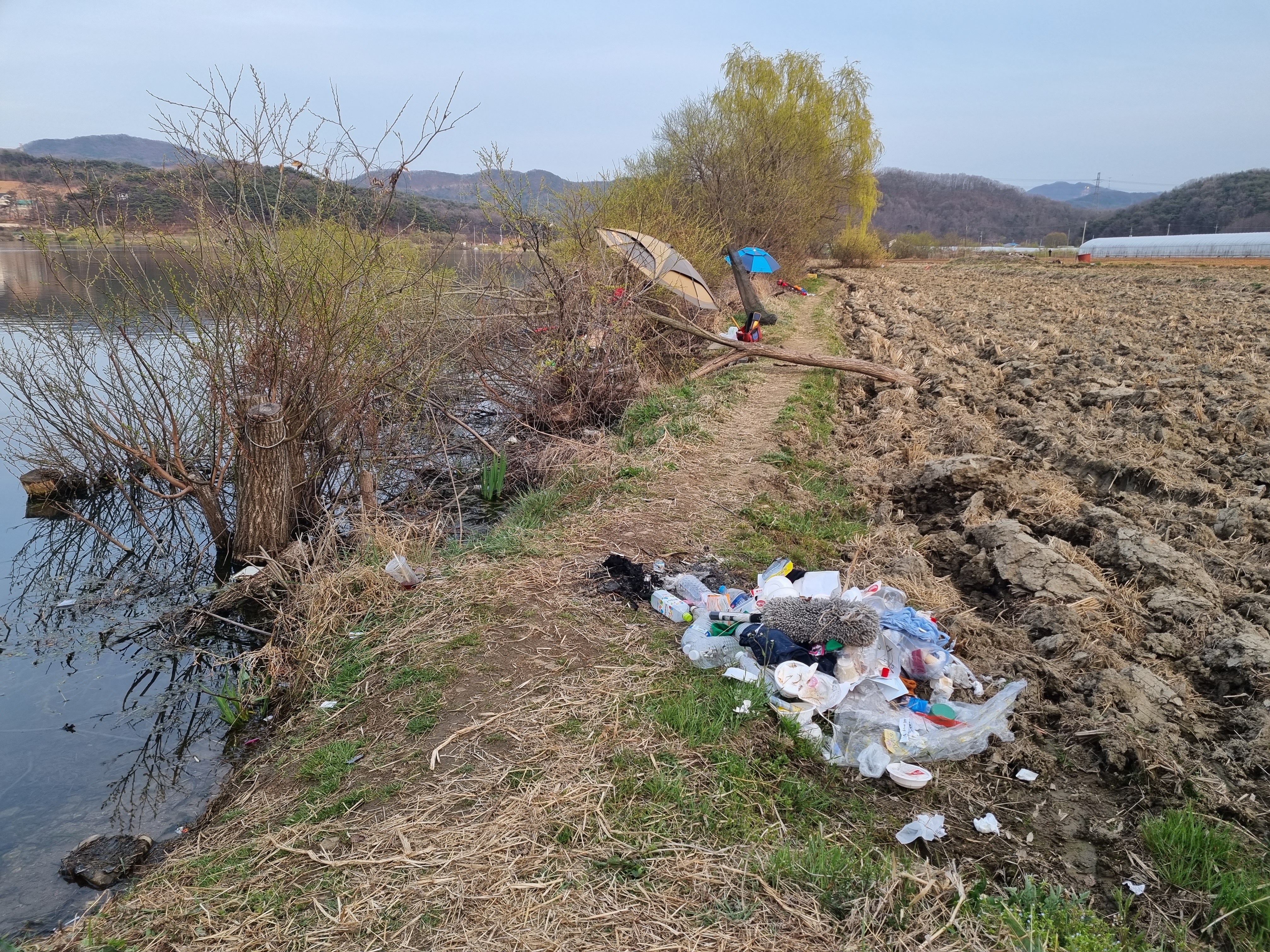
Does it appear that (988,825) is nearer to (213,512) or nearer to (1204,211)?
(213,512)

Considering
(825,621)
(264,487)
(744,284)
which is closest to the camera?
(825,621)

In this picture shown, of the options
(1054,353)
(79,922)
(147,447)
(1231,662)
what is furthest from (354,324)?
(1054,353)

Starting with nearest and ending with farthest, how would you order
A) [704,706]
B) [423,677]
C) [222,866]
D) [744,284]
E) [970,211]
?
1. [222,866]
2. [704,706]
3. [423,677]
4. [744,284]
5. [970,211]

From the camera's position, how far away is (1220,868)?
2584 millimetres

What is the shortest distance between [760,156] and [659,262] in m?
17.4

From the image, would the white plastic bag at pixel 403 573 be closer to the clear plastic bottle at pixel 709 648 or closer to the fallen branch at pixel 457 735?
the fallen branch at pixel 457 735

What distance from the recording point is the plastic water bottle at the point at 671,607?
4348mm

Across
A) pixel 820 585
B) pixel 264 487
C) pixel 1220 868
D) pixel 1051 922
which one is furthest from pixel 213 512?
pixel 1220 868

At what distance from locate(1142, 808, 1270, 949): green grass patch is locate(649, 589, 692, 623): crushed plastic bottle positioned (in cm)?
227

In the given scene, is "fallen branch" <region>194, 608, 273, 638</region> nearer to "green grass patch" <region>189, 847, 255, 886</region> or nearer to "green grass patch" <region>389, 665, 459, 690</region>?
"green grass patch" <region>389, 665, 459, 690</region>

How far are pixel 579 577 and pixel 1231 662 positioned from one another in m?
3.44

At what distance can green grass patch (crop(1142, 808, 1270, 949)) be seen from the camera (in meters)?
2.36

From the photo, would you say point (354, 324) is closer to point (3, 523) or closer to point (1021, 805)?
point (3, 523)

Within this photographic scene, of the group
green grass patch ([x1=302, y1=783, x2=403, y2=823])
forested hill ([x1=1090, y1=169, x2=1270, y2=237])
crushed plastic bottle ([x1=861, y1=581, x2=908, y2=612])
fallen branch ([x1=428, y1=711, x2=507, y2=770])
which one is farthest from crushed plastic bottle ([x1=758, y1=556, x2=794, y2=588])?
forested hill ([x1=1090, y1=169, x2=1270, y2=237])
